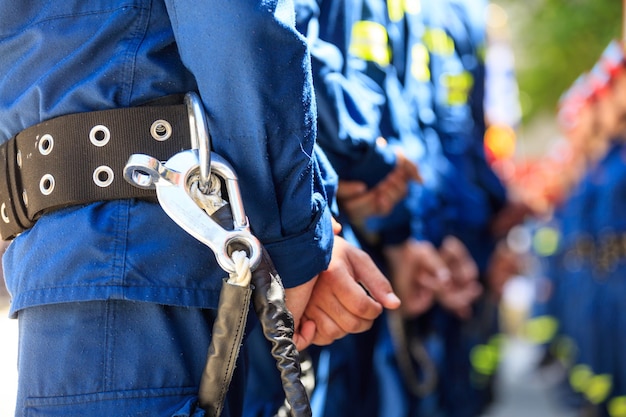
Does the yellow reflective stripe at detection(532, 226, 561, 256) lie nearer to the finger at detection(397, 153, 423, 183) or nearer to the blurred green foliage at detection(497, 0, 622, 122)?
the blurred green foliage at detection(497, 0, 622, 122)

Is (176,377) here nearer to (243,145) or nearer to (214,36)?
(243,145)

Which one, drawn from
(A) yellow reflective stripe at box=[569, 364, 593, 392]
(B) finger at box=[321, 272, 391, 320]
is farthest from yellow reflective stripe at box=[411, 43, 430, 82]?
(A) yellow reflective stripe at box=[569, 364, 593, 392]

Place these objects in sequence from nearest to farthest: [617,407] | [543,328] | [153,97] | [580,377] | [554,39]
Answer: [153,97]
[617,407]
[580,377]
[543,328]
[554,39]

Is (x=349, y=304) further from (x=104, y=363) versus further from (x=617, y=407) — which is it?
(x=617, y=407)

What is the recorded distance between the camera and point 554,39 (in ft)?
39.3

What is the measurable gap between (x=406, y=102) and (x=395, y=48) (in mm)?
189

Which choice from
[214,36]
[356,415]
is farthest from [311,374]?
[214,36]

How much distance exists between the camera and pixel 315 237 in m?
1.61

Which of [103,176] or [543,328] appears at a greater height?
[103,176]

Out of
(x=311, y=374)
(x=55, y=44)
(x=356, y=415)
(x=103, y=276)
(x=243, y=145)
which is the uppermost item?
(x=55, y=44)

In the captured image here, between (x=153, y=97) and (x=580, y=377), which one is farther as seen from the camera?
(x=580, y=377)

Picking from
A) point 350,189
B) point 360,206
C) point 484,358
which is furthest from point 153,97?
point 484,358

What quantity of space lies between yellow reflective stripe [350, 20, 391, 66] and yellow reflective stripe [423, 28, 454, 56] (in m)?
0.51

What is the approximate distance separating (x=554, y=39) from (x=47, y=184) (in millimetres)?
11303
